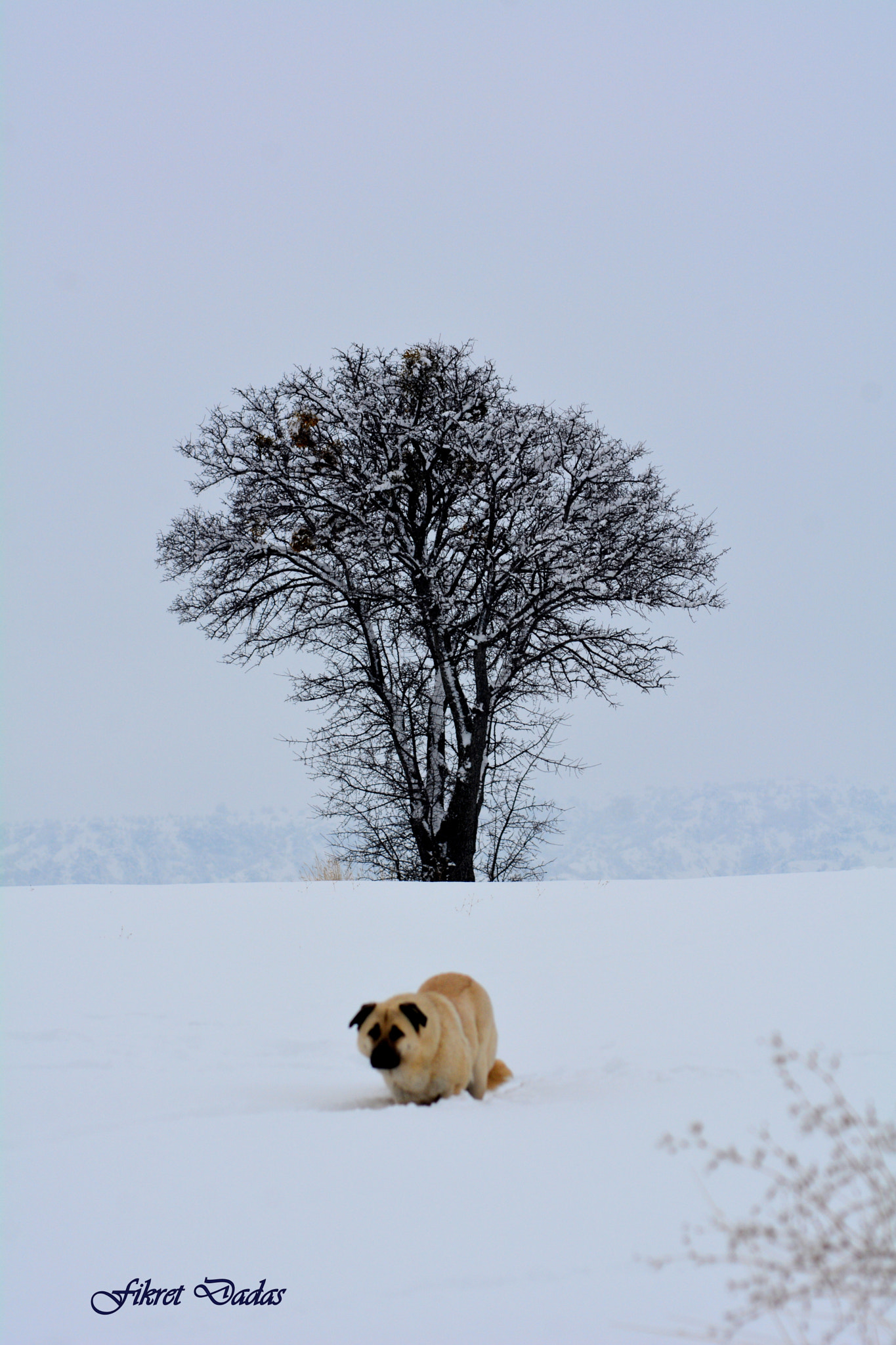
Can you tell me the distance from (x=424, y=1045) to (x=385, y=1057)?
0.63 ft

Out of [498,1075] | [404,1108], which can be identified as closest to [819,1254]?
[404,1108]

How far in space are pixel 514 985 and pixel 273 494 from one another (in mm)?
11258

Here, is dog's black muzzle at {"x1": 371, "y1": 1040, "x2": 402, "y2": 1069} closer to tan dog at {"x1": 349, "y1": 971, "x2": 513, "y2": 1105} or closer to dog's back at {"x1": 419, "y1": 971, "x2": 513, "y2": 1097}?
tan dog at {"x1": 349, "y1": 971, "x2": 513, "y2": 1105}

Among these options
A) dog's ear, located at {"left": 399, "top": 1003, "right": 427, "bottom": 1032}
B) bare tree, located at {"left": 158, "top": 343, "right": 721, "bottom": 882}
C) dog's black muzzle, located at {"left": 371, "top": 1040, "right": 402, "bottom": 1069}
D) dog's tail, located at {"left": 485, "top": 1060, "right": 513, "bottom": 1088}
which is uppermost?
bare tree, located at {"left": 158, "top": 343, "right": 721, "bottom": 882}


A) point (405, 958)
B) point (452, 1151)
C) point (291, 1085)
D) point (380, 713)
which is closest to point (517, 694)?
point (380, 713)

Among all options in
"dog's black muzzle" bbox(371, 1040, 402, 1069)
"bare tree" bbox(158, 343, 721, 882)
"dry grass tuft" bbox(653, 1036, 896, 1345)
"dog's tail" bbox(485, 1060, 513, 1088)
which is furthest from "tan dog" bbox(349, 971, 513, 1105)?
"bare tree" bbox(158, 343, 721, 882)

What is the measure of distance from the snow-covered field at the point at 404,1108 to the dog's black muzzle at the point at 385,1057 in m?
0.18

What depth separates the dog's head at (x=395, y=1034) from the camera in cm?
394

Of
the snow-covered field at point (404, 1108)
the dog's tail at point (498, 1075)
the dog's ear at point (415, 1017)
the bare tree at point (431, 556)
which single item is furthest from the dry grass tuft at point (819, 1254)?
the bare tree at point (431, 556)

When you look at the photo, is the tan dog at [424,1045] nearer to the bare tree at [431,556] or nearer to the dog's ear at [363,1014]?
the dog's ear at [363,1014]

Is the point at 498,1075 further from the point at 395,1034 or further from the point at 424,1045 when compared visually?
the point at 395,1034

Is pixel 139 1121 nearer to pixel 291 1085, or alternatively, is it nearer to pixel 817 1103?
pixel 291 1085

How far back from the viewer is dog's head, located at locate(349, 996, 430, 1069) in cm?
394

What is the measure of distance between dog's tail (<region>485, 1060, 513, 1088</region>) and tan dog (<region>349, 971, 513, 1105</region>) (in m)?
0.20
